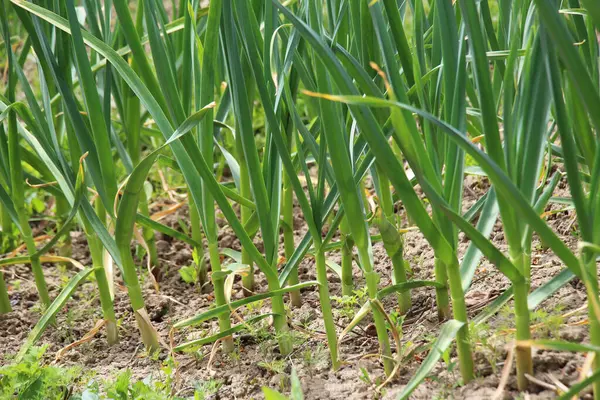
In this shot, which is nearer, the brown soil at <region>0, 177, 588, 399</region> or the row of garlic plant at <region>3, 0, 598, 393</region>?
the row of garlic plant at <region>3, 0, 598, 393</region>

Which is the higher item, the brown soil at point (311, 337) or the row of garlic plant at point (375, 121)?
the row of garlic plant at point (375, 121)

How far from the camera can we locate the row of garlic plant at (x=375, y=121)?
980mm

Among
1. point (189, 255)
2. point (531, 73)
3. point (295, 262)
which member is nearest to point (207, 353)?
point (295, 262)

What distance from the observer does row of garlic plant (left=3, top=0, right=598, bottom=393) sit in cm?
98

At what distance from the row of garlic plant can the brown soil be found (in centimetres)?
4

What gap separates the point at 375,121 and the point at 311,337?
595 mm

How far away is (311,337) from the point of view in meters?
1.48

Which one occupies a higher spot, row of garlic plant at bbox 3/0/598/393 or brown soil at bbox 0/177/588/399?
row of garlic plant at bbox 3/0/598/393

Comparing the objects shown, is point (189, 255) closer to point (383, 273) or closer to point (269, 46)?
point (383, 273)

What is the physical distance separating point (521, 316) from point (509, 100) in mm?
A: 297

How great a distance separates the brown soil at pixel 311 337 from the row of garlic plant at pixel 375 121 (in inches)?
1.7

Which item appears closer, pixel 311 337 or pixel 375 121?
pixel 375 121

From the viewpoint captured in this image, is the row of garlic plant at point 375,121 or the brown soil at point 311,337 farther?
the brown soil at point 311,337

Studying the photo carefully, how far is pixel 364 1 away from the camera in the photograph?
1232 mm
